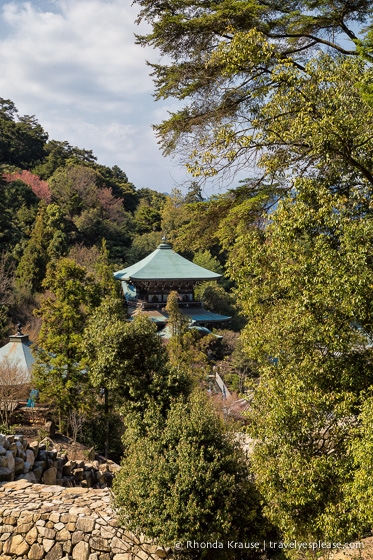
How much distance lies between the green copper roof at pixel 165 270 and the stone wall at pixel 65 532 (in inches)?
674

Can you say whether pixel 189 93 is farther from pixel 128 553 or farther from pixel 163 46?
pixel 128 553

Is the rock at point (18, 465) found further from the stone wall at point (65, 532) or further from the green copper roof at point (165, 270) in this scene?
the green copper roof at point (165, 270)

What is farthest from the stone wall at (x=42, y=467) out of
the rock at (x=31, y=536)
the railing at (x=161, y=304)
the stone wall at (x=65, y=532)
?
the railing at (x=161, y=304)

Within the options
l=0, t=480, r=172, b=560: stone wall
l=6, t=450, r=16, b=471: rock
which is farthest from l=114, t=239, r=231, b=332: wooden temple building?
l=0, t=480, r=172, b=560: stone wall

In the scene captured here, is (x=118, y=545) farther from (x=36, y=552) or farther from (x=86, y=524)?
(x=36, y=552)

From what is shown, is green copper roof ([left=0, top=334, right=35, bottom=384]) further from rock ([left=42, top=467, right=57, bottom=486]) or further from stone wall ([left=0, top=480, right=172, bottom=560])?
stone wall ([left=0, top=480, right=172, bottom=560])

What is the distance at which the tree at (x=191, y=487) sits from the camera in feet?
15.9

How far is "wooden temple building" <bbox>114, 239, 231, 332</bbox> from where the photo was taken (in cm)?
2345

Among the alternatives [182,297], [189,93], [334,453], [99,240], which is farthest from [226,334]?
[334,453]

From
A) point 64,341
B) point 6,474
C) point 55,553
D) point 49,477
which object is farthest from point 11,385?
point 55,553

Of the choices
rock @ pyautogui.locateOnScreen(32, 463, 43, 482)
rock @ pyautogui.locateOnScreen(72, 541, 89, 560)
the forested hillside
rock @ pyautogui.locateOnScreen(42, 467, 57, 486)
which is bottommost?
rock @ pyautogui.locateOnScreen(42, 467, 57, 486)

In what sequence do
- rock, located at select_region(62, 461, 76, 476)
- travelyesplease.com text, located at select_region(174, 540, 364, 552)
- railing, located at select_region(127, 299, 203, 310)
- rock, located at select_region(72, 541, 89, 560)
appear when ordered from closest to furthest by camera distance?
travelyesplease.com text, located at select_region(174, 540, 364, 552) < rock, located at select_region(72, 541, 89, 560) < rock, located at select_region(62, 461, 76, 476) < railing, located at select_region(127, 299, 203, 310)

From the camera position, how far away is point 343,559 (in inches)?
207

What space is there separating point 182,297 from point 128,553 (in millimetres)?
19492
